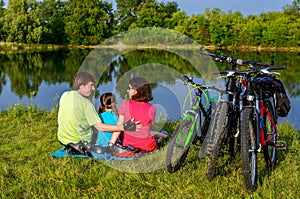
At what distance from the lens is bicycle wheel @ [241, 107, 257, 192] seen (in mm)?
3070

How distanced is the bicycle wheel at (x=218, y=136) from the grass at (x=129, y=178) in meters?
0.15

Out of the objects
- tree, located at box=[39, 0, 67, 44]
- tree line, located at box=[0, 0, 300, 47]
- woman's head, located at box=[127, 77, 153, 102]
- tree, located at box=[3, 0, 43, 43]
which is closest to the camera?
woman's head, located at box=[127, 77, 153, 102]

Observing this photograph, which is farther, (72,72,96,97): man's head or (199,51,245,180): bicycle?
(72,72,96,97): man's head

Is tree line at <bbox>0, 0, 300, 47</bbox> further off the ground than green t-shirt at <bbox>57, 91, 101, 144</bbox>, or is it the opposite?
tree line at <bbox>0, 0, 300, 47</bbox>

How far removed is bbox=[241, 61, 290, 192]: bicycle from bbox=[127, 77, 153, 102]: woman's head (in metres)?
1.12

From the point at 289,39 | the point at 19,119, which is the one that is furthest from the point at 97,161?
the point at 289,39

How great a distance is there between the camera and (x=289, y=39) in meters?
50.8

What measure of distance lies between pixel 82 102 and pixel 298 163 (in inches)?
98.1

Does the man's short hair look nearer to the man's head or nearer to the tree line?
the man's head

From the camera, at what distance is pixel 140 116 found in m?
4.00

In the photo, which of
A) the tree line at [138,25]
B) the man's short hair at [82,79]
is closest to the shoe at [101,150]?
the man's short hair at [82,79]

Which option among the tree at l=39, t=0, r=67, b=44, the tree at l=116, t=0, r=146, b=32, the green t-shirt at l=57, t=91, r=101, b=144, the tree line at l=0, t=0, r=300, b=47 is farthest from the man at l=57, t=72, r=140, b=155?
the tree at l=116, t=0, r=146, b=32

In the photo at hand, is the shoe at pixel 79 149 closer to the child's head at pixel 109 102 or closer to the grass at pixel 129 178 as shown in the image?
the grass at pixel 129 178

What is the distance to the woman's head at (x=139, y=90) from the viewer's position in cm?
395
